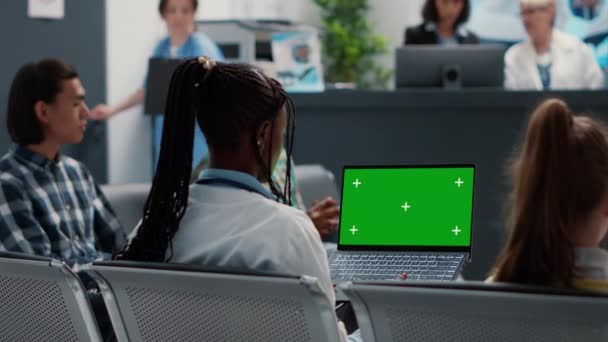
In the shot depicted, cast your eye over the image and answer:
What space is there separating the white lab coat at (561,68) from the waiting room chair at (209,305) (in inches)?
155

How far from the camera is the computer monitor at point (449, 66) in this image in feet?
16.0

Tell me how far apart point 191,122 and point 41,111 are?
3.71ft

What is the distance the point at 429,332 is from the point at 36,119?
5.41 feet

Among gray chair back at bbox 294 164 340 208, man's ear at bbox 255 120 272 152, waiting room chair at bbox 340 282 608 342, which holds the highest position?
man's ear at bbox 255 120 272 152

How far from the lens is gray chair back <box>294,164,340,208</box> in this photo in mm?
3890

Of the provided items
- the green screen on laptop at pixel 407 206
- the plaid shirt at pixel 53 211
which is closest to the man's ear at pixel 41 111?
the plaid shirt at pixel 53 211

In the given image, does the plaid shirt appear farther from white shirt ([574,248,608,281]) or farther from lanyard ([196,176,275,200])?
white shirt ([574,248,608,281])

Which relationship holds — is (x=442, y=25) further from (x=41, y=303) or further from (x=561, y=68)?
(x=41, y=303)

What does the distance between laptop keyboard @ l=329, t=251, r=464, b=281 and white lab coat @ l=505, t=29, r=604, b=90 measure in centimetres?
330

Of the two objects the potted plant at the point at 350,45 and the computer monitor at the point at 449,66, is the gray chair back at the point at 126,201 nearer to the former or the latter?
the computer monitor at the point at 449,66

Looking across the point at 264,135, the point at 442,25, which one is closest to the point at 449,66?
the point at 442,25

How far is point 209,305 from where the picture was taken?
1603 mm

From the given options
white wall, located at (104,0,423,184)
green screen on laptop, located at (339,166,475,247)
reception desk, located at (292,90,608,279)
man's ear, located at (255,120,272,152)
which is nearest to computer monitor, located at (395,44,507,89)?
reception desk, located at (292,90,608,279)

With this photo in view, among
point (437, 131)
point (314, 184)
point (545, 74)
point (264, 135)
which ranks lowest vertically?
point (314, 184)
